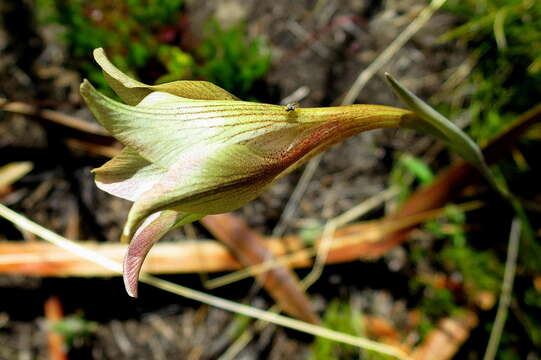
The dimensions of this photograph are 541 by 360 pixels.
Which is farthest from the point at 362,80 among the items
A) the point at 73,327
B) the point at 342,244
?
the point at 73,327

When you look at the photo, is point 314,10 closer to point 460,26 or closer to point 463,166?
point 460,26

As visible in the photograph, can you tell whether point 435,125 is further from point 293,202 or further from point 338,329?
point 338,329

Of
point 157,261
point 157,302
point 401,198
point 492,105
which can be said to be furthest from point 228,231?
point 492,105

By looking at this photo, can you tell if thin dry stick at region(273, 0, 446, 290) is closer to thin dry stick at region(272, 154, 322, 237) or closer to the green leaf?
thin dry stick at region(272, 154, 322, 237)

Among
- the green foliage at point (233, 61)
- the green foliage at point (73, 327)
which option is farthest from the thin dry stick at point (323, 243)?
the green foliage at point (233, 61)

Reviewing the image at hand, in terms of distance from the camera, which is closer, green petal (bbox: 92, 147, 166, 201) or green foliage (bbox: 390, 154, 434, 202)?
green petal (bbox: 92, 147, 166, 201)

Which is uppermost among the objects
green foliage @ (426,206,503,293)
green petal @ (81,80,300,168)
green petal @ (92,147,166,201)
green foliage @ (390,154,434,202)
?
green foliage @ (390,154,434,202)

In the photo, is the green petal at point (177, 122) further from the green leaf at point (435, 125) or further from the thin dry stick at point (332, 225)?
the thin dry stick at point (332, 225)

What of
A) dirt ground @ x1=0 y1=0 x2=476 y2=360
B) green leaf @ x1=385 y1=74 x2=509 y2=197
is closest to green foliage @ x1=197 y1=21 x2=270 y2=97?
dirt ground @ x1=0 y1=0 x2=476 y2=360
